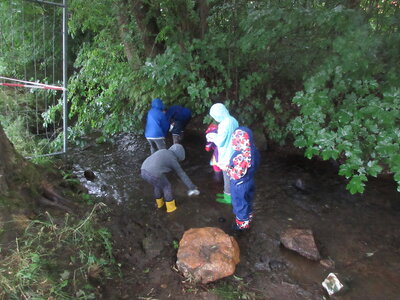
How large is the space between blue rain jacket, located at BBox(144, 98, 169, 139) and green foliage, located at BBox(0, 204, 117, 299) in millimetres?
2236

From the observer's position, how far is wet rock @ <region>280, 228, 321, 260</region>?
3369 mm

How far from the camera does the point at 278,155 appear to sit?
21.0 ft

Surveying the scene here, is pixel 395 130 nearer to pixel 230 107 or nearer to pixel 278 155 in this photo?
pixel 278 155

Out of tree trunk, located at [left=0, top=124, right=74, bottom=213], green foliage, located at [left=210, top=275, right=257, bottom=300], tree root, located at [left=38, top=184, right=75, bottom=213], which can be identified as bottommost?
green foliage, located at [left=210, top=275, right=257, bottom=300]

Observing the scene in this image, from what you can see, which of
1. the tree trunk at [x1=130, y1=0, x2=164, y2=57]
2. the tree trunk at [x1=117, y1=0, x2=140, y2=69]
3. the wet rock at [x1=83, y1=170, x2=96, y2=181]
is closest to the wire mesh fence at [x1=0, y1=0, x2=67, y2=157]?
the wet rock at [x1=83, y1=170, x2=96, y2=181]

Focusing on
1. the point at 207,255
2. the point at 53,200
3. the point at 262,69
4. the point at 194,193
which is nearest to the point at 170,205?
the point at 194,193

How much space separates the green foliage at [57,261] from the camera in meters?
2.38

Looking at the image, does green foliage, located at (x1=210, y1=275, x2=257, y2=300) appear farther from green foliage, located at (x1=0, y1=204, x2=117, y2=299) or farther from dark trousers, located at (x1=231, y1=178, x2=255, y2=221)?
green foliage, located at (x1=0, y1=204, x2=117, y2=299)

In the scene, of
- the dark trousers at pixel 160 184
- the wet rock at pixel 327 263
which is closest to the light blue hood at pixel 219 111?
the dark trousers at pixel 160 184

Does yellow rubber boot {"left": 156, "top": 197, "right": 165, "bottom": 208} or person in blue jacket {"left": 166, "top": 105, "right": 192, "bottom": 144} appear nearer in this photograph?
yellow rubber boot {"left": 156, "top": 197, "right": 165, "bottom": 208}

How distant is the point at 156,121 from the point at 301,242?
10.4ft

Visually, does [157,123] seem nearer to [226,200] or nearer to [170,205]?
[170,205]

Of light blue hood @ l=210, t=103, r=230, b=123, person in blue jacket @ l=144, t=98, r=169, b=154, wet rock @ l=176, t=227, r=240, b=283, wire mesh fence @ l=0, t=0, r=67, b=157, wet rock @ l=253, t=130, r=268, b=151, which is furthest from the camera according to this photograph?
wet rock @ l=253, t=130, r=268, b=151

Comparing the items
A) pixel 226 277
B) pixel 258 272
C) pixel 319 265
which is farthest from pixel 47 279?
pixel 319 265
